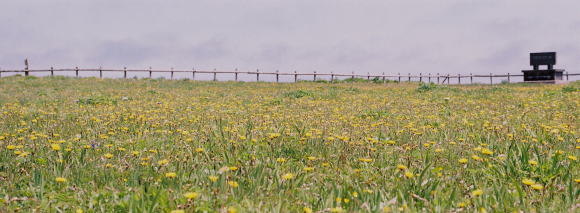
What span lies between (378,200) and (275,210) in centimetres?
77

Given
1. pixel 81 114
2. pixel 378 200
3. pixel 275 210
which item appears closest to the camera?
pixel 275 210

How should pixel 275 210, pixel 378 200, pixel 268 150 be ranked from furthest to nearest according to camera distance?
pixel 268 150 → pixel 378 200 → pixel 275 210

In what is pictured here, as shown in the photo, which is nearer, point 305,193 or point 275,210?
point 275,210

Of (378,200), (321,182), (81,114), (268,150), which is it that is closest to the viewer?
(378,200)

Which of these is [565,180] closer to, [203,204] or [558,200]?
[558,200]

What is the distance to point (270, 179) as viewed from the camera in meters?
3.88

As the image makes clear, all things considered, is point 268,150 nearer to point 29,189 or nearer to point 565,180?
point 29,189

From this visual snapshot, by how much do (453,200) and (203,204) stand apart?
1883 millimetres

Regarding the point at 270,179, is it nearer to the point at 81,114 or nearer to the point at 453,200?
the point at 453,200

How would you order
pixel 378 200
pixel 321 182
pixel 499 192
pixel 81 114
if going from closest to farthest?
pixel 378 200 → pixel 499 192 → pixel 321 182 → pixel 81 114

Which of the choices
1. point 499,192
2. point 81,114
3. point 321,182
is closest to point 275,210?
point 321,182

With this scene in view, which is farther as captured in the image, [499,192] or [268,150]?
[268,150]

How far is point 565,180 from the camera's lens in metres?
3.88

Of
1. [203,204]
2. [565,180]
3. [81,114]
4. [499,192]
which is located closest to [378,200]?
[499,192]
